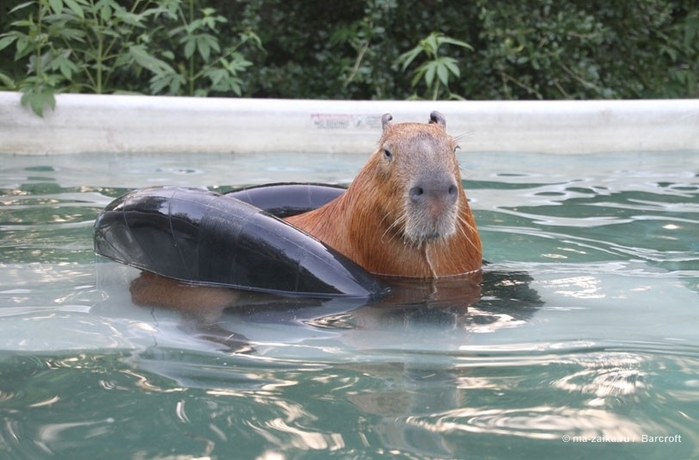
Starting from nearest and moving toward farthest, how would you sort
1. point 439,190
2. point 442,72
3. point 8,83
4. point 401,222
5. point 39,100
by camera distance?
point 439,190
point 401,222
point 39,100
point 8,83
point 442,72

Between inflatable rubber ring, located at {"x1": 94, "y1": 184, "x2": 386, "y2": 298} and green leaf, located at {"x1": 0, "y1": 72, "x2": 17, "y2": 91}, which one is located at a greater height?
green leaf, located at {"x1": 0, "y1": 72, "x2": 17, "y2": 91}

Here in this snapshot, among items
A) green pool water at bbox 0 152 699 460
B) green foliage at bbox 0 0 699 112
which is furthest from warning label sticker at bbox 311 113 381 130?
green pool water at bbox 0 152 699 460

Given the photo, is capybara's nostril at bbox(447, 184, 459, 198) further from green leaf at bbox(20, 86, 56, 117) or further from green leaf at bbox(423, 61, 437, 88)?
green leaf at bbox(423, 61, 437, 88)

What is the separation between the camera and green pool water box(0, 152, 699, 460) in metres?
2.38

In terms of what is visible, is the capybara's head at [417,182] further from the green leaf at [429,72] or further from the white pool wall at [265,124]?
the green leaf at [429,72]

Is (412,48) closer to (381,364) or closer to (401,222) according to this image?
(401,222)

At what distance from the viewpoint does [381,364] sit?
9.66 feet

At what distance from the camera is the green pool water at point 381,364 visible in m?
2.38

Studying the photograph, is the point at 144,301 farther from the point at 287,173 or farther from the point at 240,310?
the point at 287,173

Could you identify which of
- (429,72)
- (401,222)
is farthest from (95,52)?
(401,222)

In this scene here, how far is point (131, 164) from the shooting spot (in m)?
6.70

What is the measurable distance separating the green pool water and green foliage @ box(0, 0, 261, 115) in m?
2.87

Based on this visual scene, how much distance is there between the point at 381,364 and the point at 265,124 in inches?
168

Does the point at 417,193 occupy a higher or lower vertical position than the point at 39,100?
lower
